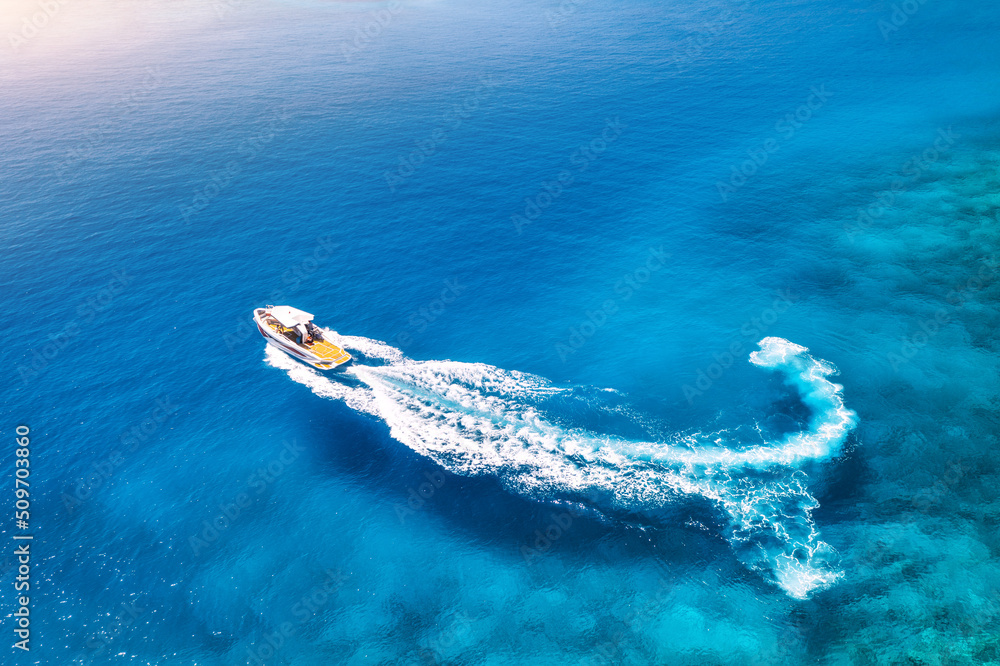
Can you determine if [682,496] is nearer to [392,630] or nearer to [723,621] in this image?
[723,621]

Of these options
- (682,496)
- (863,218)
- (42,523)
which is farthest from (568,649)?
(863,218)
